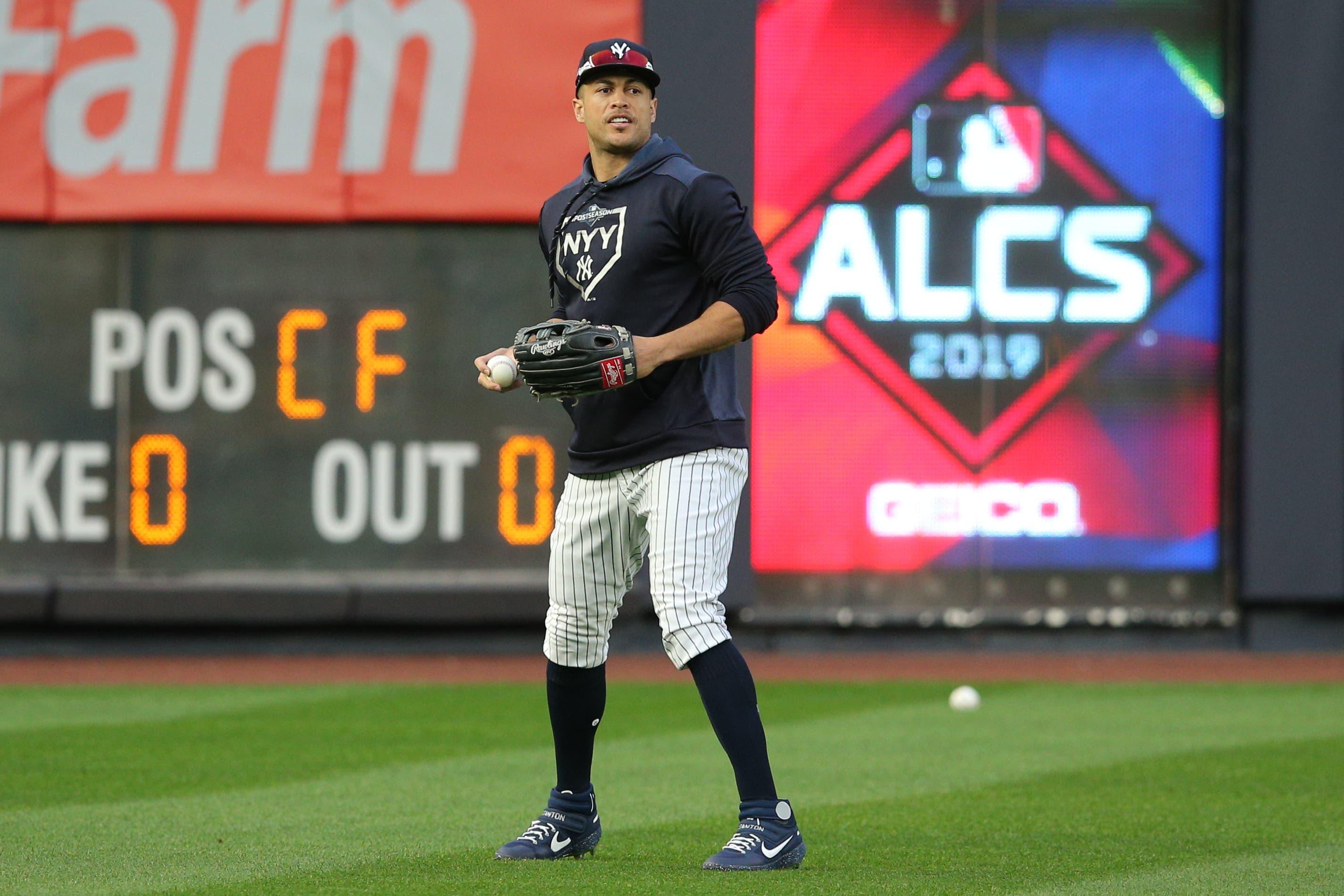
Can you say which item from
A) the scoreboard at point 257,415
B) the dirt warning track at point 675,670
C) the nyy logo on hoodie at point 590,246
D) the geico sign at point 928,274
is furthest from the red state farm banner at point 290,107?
the nyy logo on hoodie at point 590,246

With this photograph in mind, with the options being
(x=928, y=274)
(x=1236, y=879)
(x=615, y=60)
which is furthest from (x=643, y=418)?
(x=928, y=274)

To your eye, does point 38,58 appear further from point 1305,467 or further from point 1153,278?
point 1305,467

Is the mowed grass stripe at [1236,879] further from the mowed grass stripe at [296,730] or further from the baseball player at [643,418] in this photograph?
the mowed grass stripe at [296,730]

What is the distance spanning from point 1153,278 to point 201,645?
19.4 feet

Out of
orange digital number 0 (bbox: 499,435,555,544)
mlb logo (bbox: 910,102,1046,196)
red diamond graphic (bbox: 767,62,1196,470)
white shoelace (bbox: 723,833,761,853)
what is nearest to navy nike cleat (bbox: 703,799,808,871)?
white shoelace (bbox: 723,833,761,853)

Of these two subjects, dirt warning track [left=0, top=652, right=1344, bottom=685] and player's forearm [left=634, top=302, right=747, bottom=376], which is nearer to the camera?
player's forearm [left=634, top=302, right=747, bottom=376]

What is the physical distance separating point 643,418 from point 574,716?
0.78 meters

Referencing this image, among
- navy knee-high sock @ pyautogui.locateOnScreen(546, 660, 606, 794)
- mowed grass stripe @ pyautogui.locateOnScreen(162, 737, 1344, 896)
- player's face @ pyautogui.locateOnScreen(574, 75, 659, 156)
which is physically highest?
player's face @ pyautogui.locateOnScreen(574, 75, 659, 156)

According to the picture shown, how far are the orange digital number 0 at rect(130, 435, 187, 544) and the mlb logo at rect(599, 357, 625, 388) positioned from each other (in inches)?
271

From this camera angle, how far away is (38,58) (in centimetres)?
1070

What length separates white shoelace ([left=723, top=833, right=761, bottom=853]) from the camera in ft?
14.2

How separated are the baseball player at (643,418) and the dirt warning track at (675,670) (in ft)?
16.9

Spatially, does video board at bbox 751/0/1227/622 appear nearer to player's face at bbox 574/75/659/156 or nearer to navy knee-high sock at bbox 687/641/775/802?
player's face at bbox 574/75/659/156

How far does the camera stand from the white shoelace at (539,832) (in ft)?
15.1
